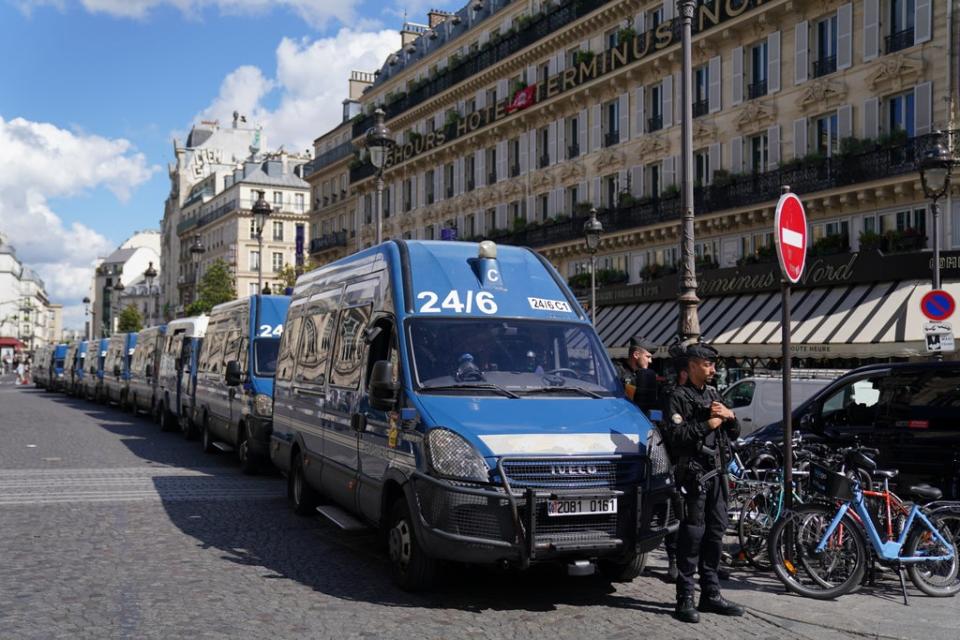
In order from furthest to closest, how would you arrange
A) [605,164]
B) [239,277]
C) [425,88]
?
[239,277]
[425,88]
[605,164]

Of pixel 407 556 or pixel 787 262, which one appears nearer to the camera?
pixel 407 556

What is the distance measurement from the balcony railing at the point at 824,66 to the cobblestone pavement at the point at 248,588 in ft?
69.0

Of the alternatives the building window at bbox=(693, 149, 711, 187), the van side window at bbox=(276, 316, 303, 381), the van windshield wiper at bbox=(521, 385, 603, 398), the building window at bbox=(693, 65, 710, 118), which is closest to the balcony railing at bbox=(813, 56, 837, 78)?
the building window at bbox=(693, 65, 710, 118)

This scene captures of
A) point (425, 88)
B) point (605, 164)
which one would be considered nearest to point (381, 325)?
point (605, 164)

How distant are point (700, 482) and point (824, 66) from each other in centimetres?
2400

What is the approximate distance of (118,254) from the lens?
18062 cm

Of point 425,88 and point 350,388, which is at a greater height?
point 425,88

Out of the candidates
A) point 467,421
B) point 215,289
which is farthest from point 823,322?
point 215,289

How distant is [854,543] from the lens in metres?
7.80

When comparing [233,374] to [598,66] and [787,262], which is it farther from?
[598,66]

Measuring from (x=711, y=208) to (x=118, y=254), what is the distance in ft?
537

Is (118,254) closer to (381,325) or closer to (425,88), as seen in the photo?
(425,88)

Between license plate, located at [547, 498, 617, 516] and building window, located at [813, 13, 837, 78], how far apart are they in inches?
936

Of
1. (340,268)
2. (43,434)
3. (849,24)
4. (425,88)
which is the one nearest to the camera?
(340,268)
